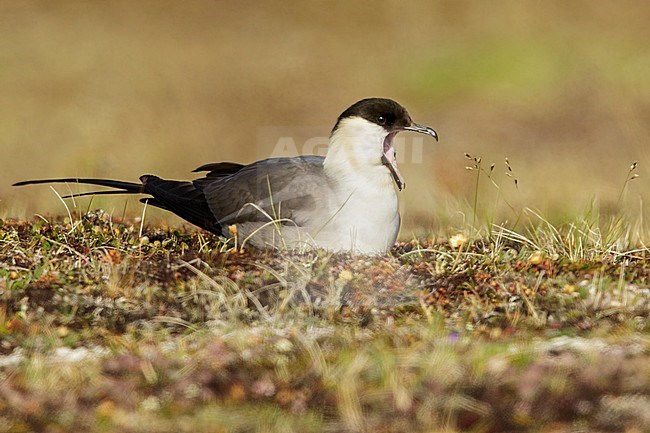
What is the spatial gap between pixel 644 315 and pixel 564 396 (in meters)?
1.21

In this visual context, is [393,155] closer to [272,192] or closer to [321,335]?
[272,192]

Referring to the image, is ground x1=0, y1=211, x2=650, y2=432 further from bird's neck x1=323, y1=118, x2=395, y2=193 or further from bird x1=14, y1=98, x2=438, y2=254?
bird's neck x1=323, y1=118, x2=395, y2=193

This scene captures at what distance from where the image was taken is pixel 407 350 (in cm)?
413

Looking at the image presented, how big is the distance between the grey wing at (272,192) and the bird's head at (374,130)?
248 mm

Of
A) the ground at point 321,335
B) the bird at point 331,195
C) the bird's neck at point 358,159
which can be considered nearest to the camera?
the ground at point 321,335

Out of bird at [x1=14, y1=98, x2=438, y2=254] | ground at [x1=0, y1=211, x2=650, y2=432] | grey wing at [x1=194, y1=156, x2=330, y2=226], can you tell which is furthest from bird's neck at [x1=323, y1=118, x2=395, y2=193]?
ground at [x1=0, y1=211, x2=650, y2=432]

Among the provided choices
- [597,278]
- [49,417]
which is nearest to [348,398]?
[49,417]

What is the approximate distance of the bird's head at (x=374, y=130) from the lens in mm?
6129

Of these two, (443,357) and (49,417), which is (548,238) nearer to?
(443,357)

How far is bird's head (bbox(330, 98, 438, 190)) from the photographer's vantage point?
6.13 meters

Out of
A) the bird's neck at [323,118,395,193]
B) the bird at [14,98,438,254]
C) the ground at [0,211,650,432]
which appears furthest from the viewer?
the bird's neck at [323,118,395,193]

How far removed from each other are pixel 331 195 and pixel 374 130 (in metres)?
0.46

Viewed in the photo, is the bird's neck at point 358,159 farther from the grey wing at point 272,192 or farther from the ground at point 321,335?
the ground at point 321,335

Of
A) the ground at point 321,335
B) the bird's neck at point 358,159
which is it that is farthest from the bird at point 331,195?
the ground at point 321,335
